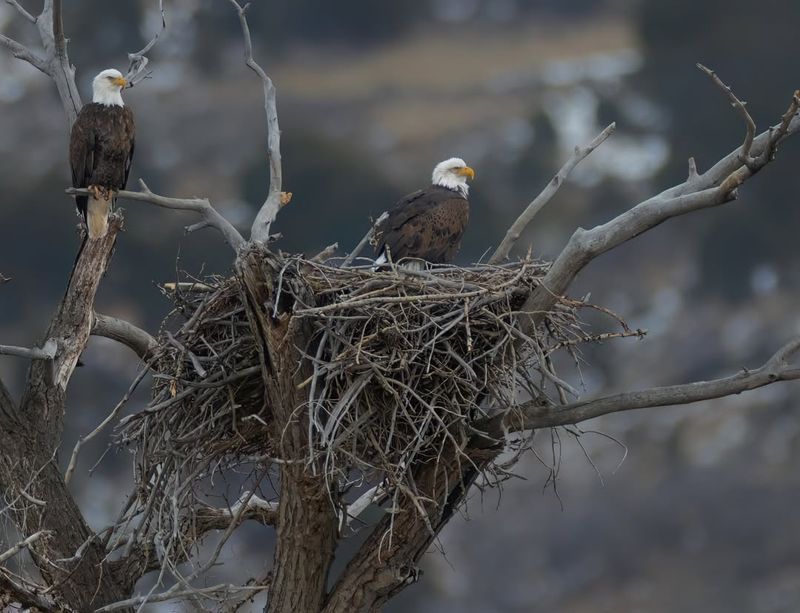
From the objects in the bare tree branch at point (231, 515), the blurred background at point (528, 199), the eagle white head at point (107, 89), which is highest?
the blurred background at point (528, 199)

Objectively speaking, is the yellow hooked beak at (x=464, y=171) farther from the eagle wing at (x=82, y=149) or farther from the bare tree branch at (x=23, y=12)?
the bare tree branch at (x=23, y=12)

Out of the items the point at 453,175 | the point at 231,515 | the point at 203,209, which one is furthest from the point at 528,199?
the point at 203,209

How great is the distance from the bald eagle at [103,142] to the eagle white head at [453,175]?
163 cm

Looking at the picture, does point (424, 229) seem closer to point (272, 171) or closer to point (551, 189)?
point (551, 189)

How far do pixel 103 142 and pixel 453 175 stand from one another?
1811 mm

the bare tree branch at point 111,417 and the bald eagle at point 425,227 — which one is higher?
the bald eagle at point 425,227

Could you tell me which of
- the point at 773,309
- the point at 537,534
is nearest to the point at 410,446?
the point at 537,534

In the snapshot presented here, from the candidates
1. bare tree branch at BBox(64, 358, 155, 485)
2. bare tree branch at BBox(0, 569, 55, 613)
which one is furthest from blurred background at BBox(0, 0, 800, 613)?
bare tree branch at BBox(0, 569, 55, 613)

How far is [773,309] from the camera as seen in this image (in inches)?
1232

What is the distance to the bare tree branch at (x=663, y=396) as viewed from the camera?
610 centimetres

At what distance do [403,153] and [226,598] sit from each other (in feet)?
94.2

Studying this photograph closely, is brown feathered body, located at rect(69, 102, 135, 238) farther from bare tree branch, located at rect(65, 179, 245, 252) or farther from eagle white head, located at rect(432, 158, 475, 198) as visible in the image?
bare tree branch, located at rect(65, 179, 245, 252)

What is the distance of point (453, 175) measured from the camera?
29.4ft

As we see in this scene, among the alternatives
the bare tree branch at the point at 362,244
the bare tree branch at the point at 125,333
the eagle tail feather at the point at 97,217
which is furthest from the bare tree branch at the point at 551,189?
the eagle tail feather at the point at 97,217
